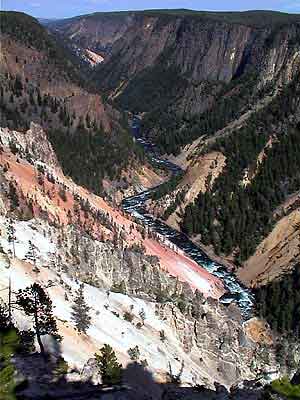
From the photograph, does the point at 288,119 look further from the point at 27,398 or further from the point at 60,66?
the point at 27,398

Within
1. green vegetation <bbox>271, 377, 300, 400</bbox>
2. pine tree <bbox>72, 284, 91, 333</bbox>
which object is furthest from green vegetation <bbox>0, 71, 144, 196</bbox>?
green vegetation <bbox>271, 377, 300, 400</bbox>

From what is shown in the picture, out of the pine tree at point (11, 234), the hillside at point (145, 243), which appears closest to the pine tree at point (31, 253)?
the hillside at point (145, 243)

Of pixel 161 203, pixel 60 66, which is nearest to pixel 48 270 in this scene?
pixel 161 203

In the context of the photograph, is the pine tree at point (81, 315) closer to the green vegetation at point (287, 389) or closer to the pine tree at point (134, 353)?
the pine tree at point (134, 353)

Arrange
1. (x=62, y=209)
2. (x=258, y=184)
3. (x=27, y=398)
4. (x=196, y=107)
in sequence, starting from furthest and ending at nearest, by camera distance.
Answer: (x=196, y=107)
(x=258, y=184)
(x=62, y=209)
(x=27, y=398)

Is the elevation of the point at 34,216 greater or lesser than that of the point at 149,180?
greater

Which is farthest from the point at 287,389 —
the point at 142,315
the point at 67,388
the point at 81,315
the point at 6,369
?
the point at 142,315

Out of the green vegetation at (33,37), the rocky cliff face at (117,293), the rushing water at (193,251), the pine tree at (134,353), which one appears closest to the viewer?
the pine tree at (134,353)
